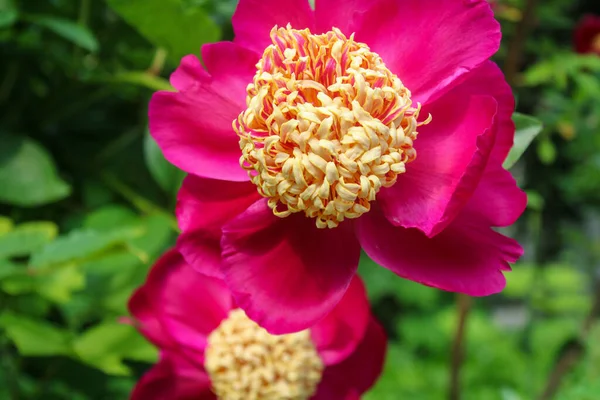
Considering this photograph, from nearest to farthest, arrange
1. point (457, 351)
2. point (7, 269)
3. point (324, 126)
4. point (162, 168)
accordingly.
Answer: point (324, 126)
point (7, 269)
point (162, 168)
point (457, 351)

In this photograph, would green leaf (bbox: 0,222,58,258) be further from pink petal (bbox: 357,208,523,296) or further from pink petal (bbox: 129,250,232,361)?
pink petal (bbox: 357,208,523,296)

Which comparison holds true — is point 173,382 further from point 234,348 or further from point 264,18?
point 264,18

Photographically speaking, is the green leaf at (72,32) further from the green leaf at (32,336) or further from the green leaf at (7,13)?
the green leaf at (32,336)

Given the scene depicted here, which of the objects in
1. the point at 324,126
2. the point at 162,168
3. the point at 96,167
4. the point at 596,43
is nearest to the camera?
the point at 324,126

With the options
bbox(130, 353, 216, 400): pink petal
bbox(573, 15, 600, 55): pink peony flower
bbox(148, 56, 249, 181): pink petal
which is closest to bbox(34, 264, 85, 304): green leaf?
bbox(130, 353, 216, 400): pink petal

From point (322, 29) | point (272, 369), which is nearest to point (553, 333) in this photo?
point (272, 369)

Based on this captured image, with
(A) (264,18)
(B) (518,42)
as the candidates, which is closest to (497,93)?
(A) (264,18)
